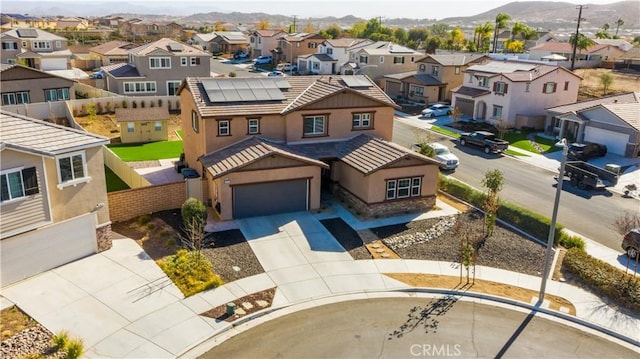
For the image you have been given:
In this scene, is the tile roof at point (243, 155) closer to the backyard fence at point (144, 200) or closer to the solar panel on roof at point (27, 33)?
the backyard fence at point (144, 200)

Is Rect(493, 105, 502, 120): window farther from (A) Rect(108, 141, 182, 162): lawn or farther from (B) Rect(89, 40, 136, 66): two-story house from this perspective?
(B) Rect(89, 40, 136, 66): two-story house

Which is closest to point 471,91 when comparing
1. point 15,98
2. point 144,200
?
point 144,200

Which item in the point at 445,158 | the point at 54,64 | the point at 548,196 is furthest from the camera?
the point at 54,64

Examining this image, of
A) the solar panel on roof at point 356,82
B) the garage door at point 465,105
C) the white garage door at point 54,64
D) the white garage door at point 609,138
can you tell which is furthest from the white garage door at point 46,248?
the white garage door at point 54,64

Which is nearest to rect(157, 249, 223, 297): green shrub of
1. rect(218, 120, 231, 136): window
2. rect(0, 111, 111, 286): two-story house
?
rect(0, 111, 111, 286): two-story house

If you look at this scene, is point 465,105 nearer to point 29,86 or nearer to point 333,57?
point 333,57
